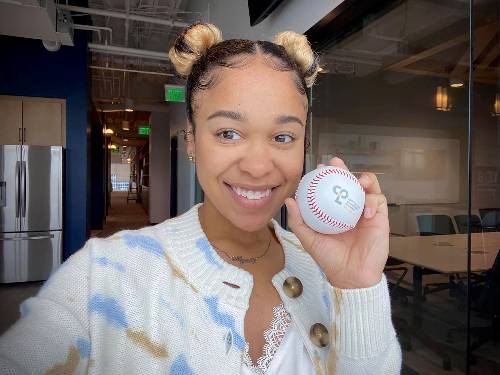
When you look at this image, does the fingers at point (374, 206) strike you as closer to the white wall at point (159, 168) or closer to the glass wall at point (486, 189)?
the glass wall at point (486, 189)

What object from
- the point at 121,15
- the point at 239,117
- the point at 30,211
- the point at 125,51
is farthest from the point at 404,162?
the point at 30,211

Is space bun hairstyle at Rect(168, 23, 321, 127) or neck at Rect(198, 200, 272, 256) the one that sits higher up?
space bun hairstyle at Rect(168, 23, 321, 127)

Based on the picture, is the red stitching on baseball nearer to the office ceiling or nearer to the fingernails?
the fingernails

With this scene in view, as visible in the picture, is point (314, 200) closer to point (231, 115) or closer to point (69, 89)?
point (231, 115)

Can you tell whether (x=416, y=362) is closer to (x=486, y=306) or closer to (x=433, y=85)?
(x=486, y=306)

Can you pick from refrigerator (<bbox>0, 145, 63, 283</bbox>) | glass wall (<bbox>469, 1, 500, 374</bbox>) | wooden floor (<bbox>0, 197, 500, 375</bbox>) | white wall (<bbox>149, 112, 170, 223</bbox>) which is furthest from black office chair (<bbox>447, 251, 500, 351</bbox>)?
white wall (<bbox>149, 112, 170, 223</bbox>)

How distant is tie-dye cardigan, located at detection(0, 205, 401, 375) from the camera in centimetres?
72

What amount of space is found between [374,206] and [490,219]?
2.52m

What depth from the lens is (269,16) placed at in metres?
3.31

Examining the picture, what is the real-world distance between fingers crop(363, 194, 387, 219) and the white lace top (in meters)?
0.35

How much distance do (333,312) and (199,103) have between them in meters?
0.67

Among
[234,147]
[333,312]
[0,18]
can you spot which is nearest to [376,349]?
[333,312]

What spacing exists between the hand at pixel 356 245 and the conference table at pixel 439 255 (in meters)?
2.13

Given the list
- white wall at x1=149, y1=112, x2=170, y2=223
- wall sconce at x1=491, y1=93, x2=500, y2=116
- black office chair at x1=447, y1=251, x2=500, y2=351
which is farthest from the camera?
white wall at x1=149, y1=112, x2=170, y2=223
